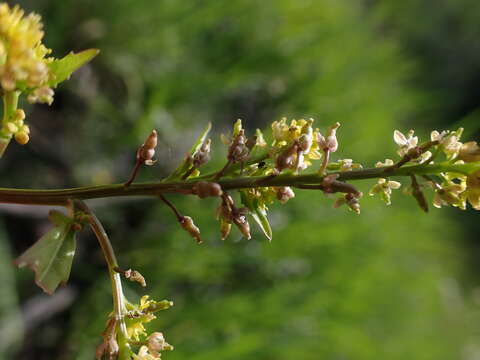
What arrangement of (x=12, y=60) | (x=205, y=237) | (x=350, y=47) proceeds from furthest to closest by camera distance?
(x=350, y=47)
(x=205, y=237)
(x=12, y=60)

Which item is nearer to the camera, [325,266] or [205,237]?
[205,237]

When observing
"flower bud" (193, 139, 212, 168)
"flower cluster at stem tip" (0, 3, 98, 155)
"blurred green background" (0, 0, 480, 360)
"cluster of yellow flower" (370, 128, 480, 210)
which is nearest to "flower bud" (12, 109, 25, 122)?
"flower cluster at stem tip" (0, 3, 98, 155)

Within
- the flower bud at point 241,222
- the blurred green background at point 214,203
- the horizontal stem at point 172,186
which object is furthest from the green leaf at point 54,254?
the blurred green background at point 214,203

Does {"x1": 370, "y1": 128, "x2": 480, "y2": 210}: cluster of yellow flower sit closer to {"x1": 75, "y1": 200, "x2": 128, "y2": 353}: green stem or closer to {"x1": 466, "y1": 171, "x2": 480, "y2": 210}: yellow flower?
{"x1": 466, "y1": 171, "x2": 480, "y2": 210}: yellow flower

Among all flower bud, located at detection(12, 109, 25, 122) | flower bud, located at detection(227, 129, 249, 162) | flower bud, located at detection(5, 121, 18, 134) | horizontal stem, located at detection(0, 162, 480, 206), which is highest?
flower bud, located at detection(12, 109, 25, 122)

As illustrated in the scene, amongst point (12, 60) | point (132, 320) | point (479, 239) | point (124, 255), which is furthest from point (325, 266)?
point (479, 239)

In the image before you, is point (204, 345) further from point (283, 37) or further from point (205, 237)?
point (283, 37)
